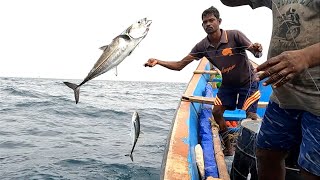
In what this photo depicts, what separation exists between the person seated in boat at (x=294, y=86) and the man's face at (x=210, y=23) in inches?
89.2

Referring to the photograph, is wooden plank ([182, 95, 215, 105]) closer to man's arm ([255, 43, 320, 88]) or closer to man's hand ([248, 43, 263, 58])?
man's hand ([248, 43, 263, 58])

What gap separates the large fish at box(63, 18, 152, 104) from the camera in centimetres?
190

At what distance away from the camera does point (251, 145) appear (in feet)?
10.5

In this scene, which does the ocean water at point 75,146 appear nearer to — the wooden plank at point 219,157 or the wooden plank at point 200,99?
the wooden plank at point 219,157

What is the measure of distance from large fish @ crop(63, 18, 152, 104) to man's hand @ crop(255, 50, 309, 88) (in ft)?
2.52

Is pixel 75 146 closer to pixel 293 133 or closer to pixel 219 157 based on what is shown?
pixel 219 157

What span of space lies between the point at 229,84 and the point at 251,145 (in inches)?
86.8

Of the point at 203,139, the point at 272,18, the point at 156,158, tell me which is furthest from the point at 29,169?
the point at 272,18

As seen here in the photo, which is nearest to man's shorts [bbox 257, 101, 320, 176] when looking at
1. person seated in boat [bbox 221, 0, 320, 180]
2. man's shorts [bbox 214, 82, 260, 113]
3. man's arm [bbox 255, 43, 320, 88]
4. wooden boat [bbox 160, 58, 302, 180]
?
person seated in boat [bbox 221, 0, 320, 180]

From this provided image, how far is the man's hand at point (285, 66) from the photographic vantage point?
1.61 metres

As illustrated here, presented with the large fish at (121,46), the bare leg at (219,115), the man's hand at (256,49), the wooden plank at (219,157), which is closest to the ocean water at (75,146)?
the wooden plank at (219,157)

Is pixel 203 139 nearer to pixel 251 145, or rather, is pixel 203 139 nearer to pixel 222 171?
pixel 222 171

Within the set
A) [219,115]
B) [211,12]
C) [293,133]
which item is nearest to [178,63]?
[211,12]

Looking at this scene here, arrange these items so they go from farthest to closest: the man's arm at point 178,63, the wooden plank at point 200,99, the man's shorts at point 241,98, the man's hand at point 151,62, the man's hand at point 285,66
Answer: the man's shorts at point 241,98
the wooden plank at point 200,99
the man's arm at point 178,63
the man's hand at point 151,62
the man's hand at point 285,66
